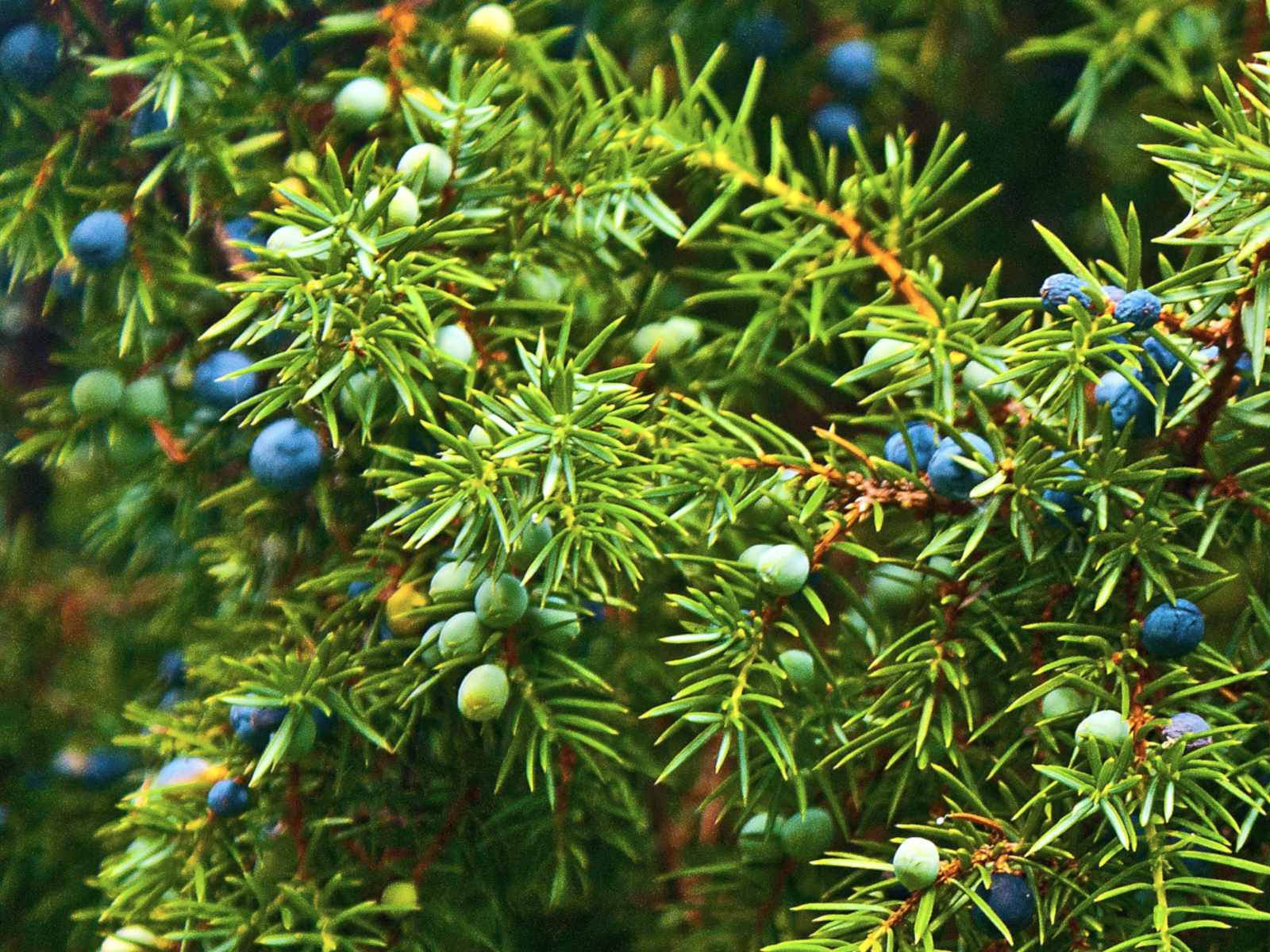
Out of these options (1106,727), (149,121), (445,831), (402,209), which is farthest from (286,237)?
(1106,727)

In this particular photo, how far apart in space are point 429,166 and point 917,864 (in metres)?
0.35

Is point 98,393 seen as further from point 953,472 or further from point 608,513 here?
point 953,472

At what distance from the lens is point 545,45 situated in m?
0.72

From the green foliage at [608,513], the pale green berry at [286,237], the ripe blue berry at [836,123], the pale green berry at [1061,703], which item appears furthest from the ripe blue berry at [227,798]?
the ripe blue berry at [836,123]

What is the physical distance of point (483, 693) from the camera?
0.50 m

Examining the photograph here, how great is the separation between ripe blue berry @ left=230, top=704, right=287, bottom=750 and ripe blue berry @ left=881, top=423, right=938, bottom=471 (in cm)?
29

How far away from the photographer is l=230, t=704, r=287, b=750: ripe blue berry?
1.80ft

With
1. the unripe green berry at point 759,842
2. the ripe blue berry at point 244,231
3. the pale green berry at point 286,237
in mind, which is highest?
the pale green berry at point 286,237

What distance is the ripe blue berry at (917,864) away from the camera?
0.45m

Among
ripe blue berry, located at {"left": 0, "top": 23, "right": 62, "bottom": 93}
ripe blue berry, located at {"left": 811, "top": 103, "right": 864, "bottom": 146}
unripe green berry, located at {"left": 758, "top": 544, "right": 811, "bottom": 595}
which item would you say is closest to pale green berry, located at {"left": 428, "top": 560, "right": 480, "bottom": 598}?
unripe green berry, located at {"left": 758, "top": 544, "right": 811, "bottom": 595}

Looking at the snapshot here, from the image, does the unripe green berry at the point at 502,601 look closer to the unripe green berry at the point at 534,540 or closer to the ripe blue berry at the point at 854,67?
the unripe green berry at the point at 534,540

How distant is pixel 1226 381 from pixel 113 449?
54 centimetres

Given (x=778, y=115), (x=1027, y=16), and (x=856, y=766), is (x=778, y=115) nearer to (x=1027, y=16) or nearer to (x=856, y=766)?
(x=1027, y=16)

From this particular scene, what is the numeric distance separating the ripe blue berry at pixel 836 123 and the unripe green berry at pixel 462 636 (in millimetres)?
485
